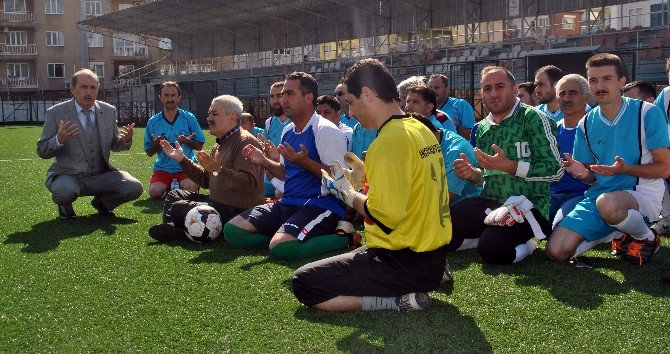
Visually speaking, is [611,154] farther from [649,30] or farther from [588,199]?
[649,30]

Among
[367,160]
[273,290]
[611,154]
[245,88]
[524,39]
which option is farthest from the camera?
[245,88]

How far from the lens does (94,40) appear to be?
69.1m

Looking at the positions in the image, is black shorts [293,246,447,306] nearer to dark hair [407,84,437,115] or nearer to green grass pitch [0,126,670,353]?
green grass pitch [0,126,670,353]

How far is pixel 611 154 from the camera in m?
6.30

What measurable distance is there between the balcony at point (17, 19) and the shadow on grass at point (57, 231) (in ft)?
201

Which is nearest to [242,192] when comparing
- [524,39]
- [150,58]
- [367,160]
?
[367,160]

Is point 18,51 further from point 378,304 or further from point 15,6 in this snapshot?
point 378,304

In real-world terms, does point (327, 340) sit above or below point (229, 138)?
below

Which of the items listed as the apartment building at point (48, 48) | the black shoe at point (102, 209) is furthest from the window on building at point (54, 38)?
the black shoe at point (102, 209)

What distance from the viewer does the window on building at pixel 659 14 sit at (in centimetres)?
2783

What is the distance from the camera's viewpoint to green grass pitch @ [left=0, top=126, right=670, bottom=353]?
4.30m

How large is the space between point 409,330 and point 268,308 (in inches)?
42.7

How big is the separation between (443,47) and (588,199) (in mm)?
31701

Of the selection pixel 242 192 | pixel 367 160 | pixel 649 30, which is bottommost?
pixel 242 192
